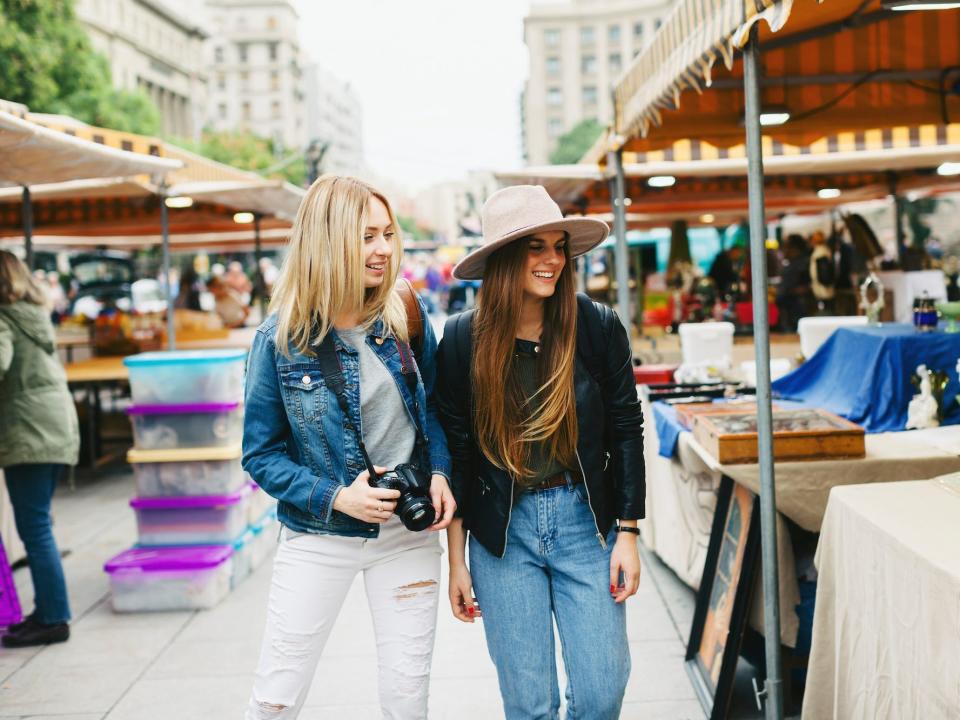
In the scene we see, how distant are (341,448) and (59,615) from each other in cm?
314

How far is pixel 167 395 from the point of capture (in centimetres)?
560

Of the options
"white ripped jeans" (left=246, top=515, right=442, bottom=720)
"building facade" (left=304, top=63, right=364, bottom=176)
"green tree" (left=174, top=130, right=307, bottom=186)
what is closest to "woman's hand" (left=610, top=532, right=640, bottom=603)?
"white ripped jeans" (left=246, top=515, right=442, bottom=720)

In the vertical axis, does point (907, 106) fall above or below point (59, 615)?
above

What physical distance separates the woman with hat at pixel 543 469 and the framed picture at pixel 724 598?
1203 millimetres

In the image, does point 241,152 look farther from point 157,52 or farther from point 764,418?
point 764,418

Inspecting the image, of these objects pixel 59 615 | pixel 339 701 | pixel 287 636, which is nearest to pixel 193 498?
pixel 59 615

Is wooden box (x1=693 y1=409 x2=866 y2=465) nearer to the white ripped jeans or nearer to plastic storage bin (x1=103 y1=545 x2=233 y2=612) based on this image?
the white ripped jeans

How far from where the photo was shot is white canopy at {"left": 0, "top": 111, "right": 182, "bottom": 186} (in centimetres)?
427

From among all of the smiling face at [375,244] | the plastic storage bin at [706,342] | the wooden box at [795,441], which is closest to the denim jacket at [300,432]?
the smiling face at [375,244]

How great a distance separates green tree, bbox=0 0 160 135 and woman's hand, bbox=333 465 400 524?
22.8 m

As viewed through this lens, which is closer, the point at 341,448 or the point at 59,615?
the point at 341,448

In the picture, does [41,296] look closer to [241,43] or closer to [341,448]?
[341,448]

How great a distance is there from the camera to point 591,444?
2.56 metres

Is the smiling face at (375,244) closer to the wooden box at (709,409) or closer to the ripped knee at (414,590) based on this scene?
the ripped knee at (414,590)
